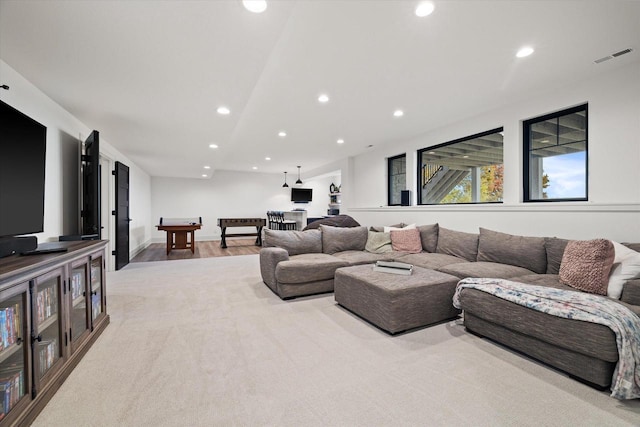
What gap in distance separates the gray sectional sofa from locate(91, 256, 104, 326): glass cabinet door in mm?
1633

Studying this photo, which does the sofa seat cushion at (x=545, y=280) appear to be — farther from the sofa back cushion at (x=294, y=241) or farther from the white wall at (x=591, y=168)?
the sofa back cushion at (x=294, y=241)

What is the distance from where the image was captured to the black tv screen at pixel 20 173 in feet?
5.74

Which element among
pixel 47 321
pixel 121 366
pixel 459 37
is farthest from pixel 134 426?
pixel 459 37

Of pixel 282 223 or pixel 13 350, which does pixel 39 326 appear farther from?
pixel 282 223

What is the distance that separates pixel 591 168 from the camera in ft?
9.51

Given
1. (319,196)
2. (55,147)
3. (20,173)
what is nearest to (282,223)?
(319,196)

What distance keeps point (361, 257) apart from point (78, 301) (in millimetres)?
2884

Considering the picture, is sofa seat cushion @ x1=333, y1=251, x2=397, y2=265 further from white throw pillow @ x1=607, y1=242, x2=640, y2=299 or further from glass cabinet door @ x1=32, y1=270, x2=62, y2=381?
glass cabinet door @ x1=32, y1=270, x2=62, y2=381

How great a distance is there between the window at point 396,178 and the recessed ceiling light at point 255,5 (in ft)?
14.6

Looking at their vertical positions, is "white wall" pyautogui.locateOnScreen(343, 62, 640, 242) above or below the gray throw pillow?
above

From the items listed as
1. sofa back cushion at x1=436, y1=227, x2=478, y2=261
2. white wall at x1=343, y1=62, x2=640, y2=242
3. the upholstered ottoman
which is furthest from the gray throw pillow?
the upholstered ottoman

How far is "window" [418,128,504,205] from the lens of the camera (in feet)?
13.5

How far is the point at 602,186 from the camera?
281 centimetres

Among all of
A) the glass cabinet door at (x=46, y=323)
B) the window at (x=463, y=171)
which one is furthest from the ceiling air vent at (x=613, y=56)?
the glass cabinet door at (x=46, y=323)
